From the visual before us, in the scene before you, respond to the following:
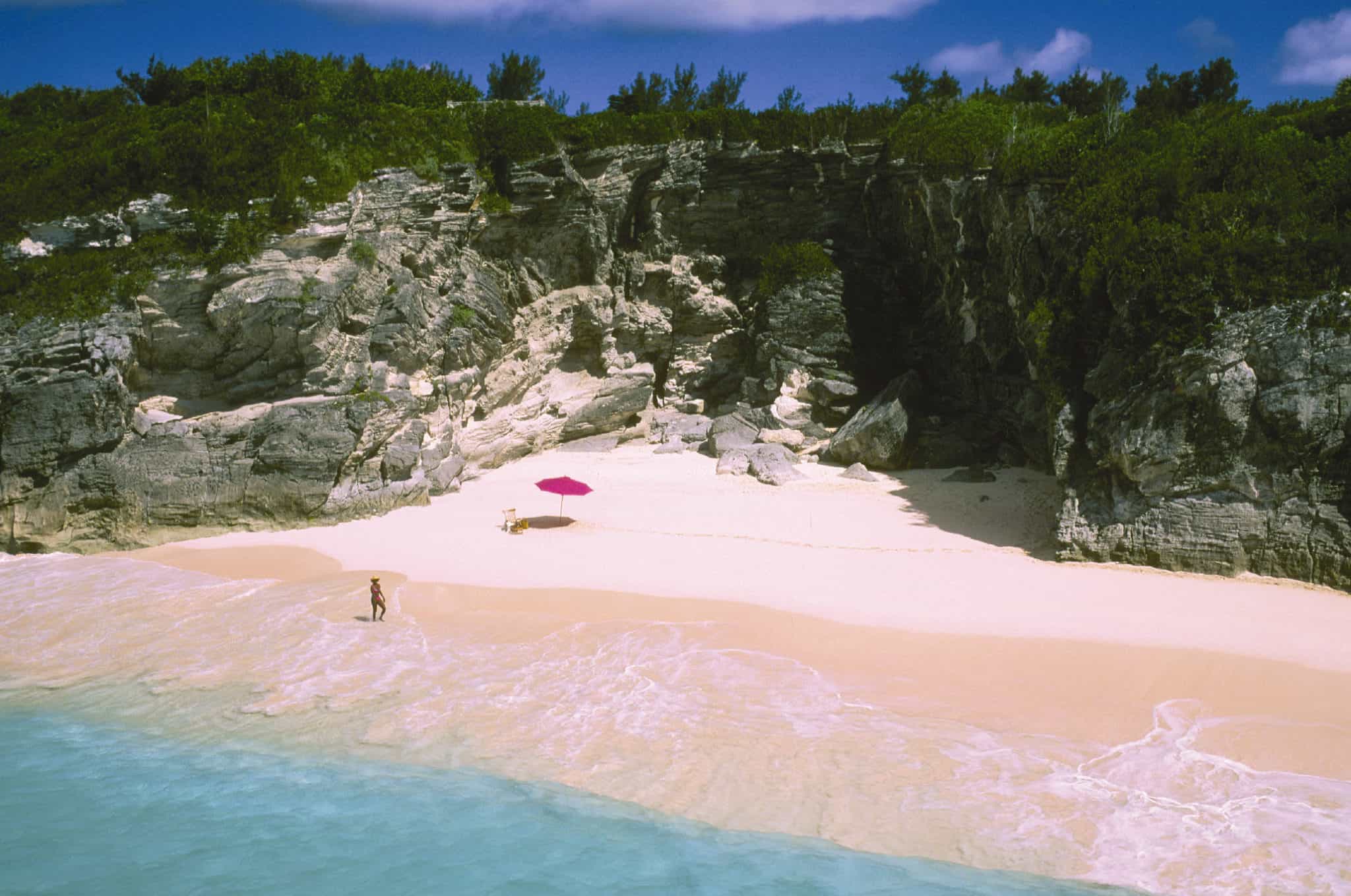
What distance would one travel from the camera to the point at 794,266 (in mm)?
29250

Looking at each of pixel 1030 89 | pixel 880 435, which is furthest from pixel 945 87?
pixel 880 435

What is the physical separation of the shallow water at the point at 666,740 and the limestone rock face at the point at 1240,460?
5.87 metres

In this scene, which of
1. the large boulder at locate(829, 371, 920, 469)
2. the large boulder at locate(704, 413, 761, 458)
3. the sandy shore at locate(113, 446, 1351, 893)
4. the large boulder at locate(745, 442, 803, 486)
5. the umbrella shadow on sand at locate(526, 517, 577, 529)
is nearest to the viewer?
the sandy shore at locate(113, 446, 1351, 893)

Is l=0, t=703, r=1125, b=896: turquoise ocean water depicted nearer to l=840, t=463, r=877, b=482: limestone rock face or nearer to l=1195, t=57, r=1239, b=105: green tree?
l=840, t=463, r=877, b=482: limestone rock face

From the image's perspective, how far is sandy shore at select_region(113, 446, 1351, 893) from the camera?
8156 millimetres

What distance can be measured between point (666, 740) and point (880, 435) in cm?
1643

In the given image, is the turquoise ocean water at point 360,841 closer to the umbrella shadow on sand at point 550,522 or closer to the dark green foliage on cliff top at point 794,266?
the umbrella shadow on sand at point 550,522

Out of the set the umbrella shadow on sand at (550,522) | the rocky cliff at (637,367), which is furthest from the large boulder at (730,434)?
the umbrella shadow on sand at (550,522)

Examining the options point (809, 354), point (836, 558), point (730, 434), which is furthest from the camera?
point (809, 354)

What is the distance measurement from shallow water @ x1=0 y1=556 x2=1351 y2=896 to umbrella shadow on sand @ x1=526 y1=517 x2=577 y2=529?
584 cm

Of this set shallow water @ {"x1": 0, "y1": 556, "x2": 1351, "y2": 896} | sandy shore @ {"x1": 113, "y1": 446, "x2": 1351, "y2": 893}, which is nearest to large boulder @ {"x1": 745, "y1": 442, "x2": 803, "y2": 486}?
sandy shore @ {"x1": 113, "y1": 446, "x2": 1351, "y2": 893}

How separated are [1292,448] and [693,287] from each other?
2009 centimetres

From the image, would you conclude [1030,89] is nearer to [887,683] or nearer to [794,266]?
[794,266]

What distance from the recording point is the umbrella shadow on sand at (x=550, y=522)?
19.6m
